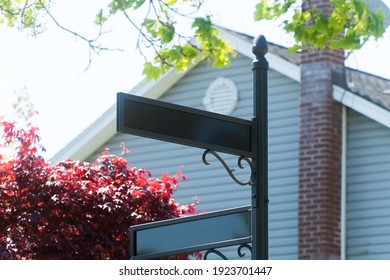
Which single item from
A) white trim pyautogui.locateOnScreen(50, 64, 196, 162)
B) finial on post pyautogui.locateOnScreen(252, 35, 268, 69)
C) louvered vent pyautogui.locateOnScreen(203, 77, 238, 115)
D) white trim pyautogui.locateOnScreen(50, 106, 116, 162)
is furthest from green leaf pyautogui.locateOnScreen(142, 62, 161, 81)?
white trim pyautogui.locateOnScreen(50, 106, 116, 162)

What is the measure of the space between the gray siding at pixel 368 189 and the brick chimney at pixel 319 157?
224 millimetres

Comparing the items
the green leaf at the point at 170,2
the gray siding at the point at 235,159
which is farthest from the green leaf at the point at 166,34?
the gray siding at the point at 235,159

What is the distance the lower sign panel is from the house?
1010cm

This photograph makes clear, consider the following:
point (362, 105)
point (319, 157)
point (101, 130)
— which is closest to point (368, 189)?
point (319, 157)

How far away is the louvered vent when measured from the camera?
17766 millimetres

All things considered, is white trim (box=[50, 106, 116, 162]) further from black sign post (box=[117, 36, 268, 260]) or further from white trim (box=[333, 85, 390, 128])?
black sign post (box=[117, 36, 268, 260])

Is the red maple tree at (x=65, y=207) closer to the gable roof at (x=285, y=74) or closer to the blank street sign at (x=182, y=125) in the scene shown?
the gable roof at (x=285, y=74)

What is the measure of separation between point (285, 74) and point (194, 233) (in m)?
11.4

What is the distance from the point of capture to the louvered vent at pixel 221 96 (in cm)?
1777

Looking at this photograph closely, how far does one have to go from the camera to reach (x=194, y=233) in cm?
589

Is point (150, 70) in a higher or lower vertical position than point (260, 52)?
higher

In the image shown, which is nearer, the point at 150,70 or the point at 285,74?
the point at 150,70

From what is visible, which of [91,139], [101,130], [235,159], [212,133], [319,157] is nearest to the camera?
[212,133]

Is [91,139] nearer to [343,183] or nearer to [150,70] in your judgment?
[343,183]
